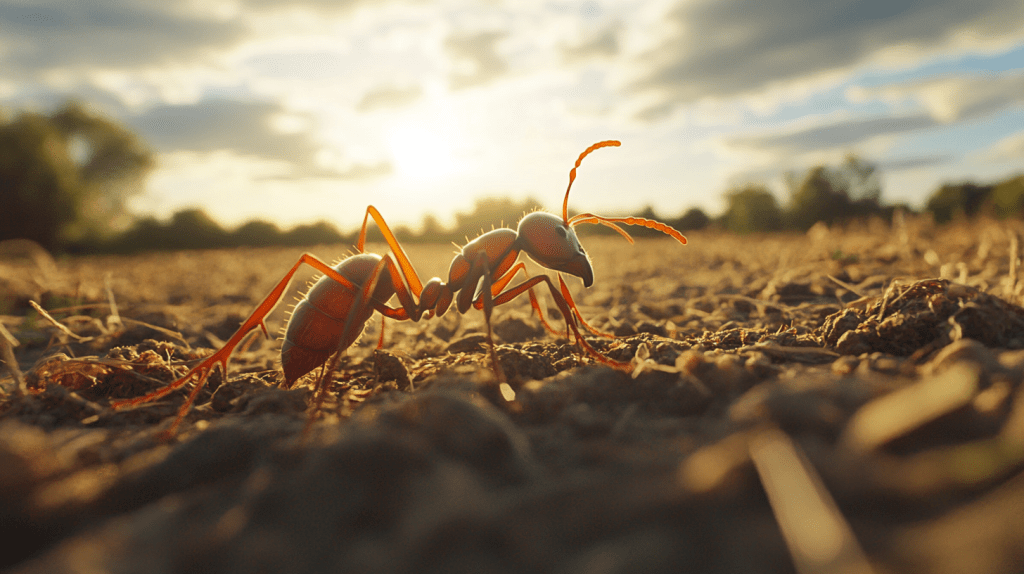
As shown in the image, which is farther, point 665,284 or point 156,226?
point 156,226

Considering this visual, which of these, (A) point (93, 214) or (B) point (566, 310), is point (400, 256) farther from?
(A) point (93, 214)

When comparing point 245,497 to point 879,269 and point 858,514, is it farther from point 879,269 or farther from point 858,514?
point 879,269

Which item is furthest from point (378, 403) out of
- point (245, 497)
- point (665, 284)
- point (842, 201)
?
point (842, 201)

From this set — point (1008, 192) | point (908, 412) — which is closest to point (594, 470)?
point (908, 412)

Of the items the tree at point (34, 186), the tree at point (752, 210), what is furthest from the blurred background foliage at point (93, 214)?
the tree at point (752, 210)

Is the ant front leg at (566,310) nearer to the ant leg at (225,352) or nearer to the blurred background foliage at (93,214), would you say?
the ant leg at (225,352)

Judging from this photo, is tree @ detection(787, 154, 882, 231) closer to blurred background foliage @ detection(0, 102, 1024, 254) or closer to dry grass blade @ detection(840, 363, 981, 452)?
blurred background foliage @ detection(0, 102, 1024, 254)

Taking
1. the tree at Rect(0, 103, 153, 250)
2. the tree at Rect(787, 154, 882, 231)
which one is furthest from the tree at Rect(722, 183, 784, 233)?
the tree at Rect(0, 103, 153, 250)
